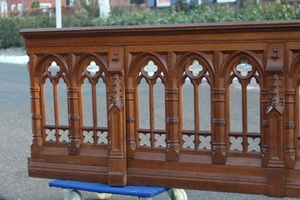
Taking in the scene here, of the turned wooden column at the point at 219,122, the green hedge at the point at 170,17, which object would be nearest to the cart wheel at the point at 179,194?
the turned wooden column at the point at 219,122

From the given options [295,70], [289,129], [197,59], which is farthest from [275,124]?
[197,59]

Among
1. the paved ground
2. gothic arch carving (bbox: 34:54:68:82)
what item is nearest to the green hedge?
the paved ground

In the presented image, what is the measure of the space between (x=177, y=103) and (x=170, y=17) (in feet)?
52.5

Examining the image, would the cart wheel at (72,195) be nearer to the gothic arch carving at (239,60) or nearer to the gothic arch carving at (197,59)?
the gothic arch carving at (197,59)

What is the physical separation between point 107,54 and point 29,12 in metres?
34.5

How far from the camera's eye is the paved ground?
5609 millimetres

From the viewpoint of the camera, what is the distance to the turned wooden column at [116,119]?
4.25 metres

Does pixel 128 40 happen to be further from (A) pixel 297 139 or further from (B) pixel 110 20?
(B) pixel 110 20

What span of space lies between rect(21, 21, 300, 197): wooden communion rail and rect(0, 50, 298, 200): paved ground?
1.10 meters

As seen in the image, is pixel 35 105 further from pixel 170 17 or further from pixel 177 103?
pixel 170 17

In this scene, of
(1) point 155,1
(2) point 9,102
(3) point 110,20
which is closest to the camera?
(2) point 9,102

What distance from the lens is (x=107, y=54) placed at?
433 cm

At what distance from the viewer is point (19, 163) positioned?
7074 mm

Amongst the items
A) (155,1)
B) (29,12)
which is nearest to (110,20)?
(155,1)
